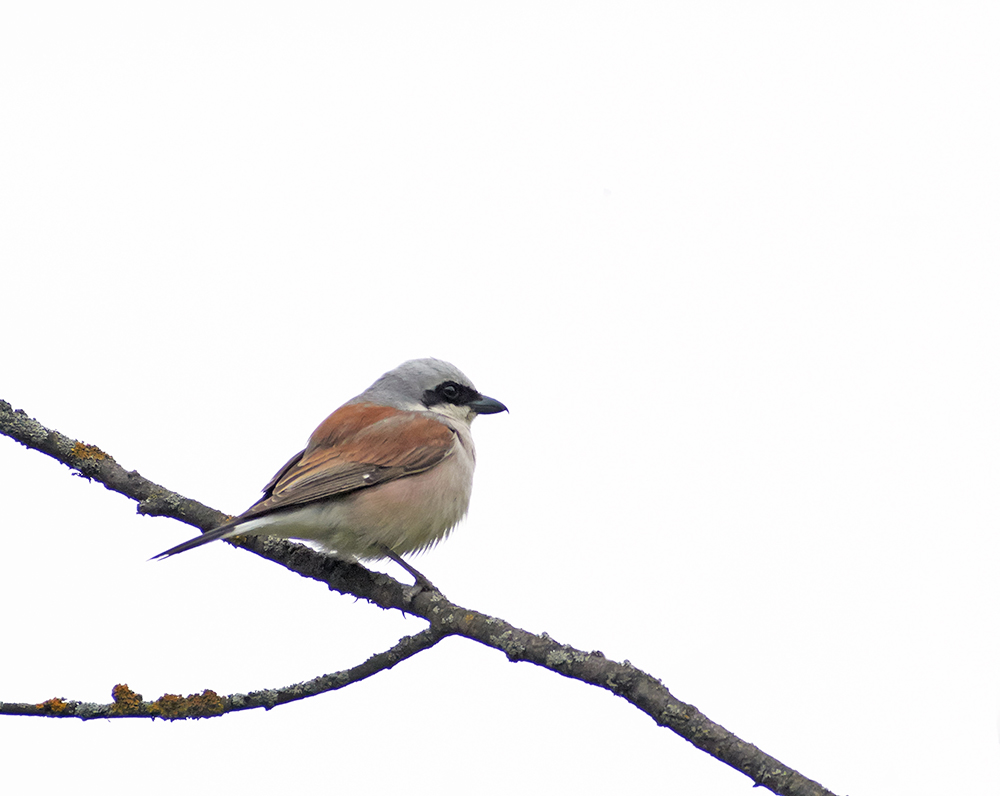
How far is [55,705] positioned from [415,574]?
1.57m

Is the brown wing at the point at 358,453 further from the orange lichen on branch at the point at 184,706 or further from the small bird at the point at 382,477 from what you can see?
the orange lichen on branch at the point at 184,706

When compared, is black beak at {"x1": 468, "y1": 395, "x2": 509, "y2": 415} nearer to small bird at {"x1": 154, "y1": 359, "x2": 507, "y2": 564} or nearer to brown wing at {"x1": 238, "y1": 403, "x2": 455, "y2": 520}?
small bird at {"x1": 154, "y1": 359, "x2": 507, "y2": 564}

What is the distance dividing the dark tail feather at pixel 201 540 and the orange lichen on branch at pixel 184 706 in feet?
1.57

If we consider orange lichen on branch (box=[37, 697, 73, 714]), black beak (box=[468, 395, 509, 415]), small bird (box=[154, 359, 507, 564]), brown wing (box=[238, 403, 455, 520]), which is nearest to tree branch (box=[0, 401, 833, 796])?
orange lichen on branch (box=[37, 697, 73, 714])

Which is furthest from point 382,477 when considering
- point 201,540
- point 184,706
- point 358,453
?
point 184,706

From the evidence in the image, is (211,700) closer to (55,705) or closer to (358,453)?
(55,705)

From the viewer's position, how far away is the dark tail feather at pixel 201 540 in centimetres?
320

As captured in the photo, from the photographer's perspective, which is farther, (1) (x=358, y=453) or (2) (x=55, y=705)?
(1) (x=358, y=453)

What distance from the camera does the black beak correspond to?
5.35 m

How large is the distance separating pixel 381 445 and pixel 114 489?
4.19ft

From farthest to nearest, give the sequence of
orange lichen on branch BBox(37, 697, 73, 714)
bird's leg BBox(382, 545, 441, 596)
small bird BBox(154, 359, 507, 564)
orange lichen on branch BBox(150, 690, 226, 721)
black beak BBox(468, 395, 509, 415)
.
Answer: black beak BBox(468, 395, 509, 415)
small bird BBox(154, 359, 507, 564)
bird's leg BBox(382, 545, 441, 596)
orange lichen on branch BBox(150, 690, 226, 721)
orange lichen on branch BBox(37, 697, 73, 714)

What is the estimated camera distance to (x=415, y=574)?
13.3 ft

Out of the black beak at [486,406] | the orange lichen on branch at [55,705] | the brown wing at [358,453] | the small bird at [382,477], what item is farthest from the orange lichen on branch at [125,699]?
the black beak at [486,406]

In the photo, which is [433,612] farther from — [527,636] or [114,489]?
[114,489]
